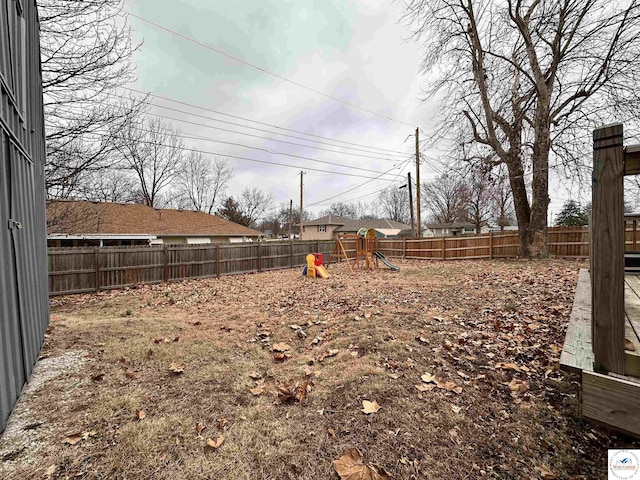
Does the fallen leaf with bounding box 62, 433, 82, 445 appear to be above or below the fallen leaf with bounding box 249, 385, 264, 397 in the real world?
above

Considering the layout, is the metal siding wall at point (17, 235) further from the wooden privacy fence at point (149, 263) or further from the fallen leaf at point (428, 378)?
the wooden privacy fence at point (149, 263)

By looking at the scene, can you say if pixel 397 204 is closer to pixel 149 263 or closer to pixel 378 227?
pixel 378 227

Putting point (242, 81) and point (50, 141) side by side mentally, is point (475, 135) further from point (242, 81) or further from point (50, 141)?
point (50, 141)

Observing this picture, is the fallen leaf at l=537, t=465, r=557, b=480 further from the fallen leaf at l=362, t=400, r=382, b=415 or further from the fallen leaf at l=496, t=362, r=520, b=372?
the fallen leaf at l=496, t=362, r=520, b=372

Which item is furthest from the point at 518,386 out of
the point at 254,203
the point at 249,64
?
Result: the point at 254,203

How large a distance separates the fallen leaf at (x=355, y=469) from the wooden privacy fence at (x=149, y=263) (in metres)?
9.75

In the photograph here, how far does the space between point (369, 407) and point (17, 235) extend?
12.0 feet

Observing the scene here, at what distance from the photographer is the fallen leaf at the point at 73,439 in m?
1.88

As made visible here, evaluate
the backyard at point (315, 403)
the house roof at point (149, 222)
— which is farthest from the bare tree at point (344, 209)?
the backyard at point (315, 403)

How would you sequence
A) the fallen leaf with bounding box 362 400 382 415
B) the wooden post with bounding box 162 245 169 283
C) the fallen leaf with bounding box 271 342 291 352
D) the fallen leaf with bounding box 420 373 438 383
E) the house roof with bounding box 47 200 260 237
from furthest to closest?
the house roof with bounding box 47 200 260 237 → the wooden post with bounding box 162 245 169 283 → the fallen leaf with bounding box 271 342 291 352 → the fallen leaf with bounding box 420 373 438 383 → the fallen leaf with bounding box 362 400 382 415

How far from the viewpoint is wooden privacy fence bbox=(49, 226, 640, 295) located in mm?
8312

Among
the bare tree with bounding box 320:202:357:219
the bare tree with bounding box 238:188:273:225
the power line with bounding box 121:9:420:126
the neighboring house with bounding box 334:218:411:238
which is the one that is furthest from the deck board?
the bare tree with bounding box 320:202:357:219

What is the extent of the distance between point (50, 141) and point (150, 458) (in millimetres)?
8273

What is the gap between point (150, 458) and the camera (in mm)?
1762
